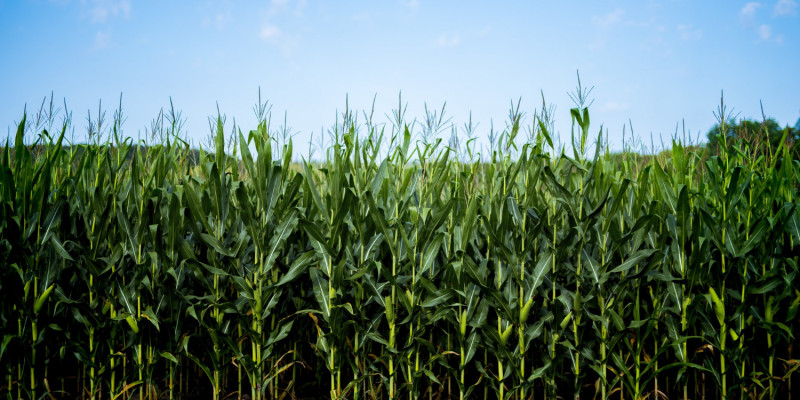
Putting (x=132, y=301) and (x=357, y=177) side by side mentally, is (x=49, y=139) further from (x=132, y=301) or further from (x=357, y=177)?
(x=357, y=177)

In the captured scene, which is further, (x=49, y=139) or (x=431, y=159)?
(x=49, y=139)

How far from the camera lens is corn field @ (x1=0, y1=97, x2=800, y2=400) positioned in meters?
3.01

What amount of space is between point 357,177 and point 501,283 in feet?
3.57

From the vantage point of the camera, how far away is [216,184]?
3.02 metres

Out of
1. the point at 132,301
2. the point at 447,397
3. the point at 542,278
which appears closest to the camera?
the point at 542,278

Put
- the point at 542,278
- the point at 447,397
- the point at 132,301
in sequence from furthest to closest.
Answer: the point at 447,397 → the point at 132,301 → the point at 542,278

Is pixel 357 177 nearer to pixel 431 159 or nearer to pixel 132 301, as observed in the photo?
pixel 431 159

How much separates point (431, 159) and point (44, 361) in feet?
9.55

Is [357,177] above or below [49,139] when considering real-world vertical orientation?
below

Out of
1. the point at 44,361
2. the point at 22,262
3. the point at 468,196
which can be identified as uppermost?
the point at 468,196

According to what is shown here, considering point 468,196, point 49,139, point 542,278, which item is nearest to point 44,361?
point 49,139

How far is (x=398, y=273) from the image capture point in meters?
3.06

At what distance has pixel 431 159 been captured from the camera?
10.7 ft

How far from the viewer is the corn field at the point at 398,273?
301 centimetres
